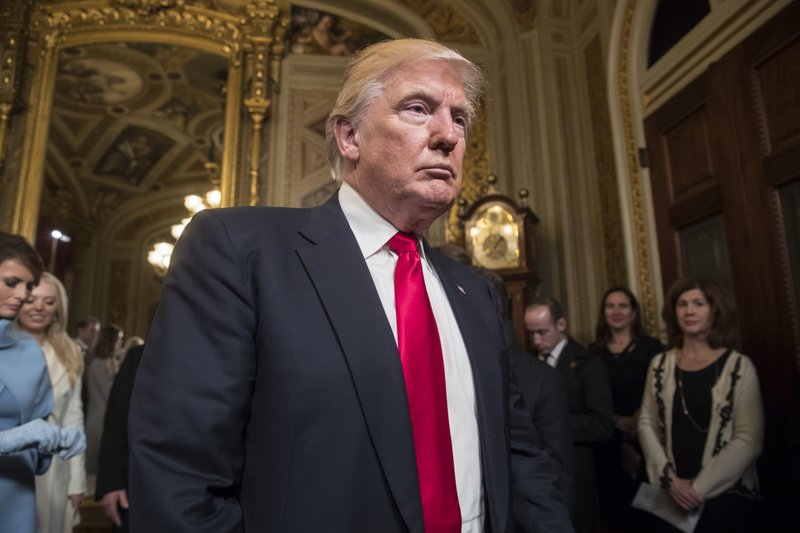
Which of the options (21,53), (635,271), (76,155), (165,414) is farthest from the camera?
(76,155)

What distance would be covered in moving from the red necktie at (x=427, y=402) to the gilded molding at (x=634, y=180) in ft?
11.8

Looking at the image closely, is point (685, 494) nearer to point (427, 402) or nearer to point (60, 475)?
point (427, 402)

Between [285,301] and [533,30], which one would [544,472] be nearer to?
[285,301]

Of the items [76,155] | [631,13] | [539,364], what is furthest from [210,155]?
[539,364]

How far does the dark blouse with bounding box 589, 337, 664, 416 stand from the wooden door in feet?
1.72

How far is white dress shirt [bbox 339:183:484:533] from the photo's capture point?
1.08m

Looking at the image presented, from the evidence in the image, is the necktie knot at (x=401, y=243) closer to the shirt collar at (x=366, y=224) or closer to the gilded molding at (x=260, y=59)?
the shirt collar at (x=366, y=224)

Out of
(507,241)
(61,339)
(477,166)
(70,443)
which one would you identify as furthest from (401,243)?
(477,166)

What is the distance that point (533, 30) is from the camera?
225 inches

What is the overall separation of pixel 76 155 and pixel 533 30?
17.0 feet

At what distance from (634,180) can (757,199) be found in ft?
4.20

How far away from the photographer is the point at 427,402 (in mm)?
1037

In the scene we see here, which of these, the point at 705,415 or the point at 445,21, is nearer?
the point at 705,415

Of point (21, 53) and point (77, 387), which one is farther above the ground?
point (21, 53)
